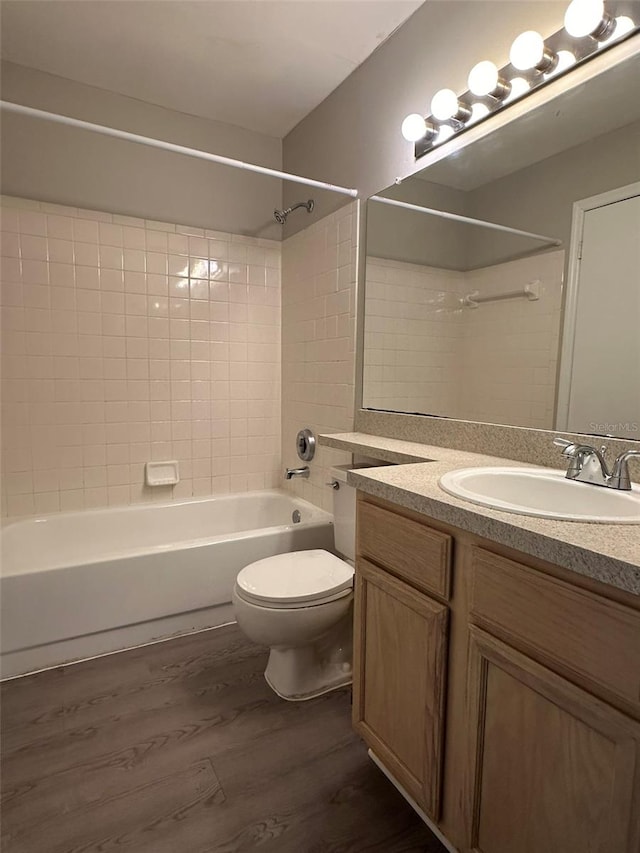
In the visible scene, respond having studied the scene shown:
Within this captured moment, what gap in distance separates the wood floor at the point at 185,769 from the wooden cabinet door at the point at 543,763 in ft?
1.36

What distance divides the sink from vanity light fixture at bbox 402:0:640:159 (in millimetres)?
1109

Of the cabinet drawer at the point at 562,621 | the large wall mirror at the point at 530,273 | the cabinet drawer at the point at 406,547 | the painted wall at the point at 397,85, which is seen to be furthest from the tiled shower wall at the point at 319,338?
the cabinet drawer at the point at 562,621

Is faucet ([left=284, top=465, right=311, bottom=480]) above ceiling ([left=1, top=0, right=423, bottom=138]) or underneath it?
A: underneath

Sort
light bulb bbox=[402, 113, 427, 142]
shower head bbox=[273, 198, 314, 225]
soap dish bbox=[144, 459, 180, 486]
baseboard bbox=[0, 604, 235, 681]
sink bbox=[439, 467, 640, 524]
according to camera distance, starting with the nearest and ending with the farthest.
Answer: sink bbox=[439, 467, 640, 524]
light bulb bbox=[402, 113, 427, 142]
baseboard bbox=[0, 604, 235, 681]
shower head bbox=[273, 198, 314, 225]
soap dish bbox=[144, 459, 180, 486]

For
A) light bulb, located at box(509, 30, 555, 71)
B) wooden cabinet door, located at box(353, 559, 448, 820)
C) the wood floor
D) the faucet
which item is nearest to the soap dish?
the faucet

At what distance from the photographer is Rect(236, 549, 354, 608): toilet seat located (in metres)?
1.54

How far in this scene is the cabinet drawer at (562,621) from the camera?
2.17 ft

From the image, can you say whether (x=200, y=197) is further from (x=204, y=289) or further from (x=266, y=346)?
(x=266, y=346)

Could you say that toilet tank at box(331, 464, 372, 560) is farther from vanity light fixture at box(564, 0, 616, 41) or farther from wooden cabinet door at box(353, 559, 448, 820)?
vanity light fixture at box(564, 0, 616, 41)

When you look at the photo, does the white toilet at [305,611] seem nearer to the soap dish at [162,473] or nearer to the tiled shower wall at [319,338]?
the tiled shower wall at [319,338]

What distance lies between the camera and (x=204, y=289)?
2.61 meters

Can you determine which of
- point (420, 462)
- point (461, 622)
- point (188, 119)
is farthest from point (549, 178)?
point (188, 119)

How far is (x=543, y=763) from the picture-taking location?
789mm

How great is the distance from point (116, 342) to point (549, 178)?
2040 millimetres
